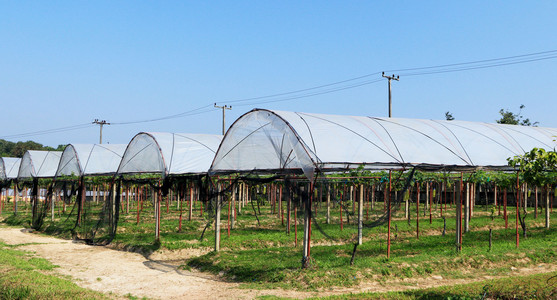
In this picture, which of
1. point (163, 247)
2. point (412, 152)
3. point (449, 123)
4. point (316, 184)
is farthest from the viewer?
point (449, 123)

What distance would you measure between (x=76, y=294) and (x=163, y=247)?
25.8 ft

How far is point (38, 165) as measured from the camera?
35750 millimetres

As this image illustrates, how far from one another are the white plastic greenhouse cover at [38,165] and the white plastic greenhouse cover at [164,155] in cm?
1550

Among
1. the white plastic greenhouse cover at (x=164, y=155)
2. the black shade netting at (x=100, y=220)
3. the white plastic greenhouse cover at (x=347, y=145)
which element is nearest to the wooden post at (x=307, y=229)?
the white plastic greenhouse cover at (x=347, y=145)

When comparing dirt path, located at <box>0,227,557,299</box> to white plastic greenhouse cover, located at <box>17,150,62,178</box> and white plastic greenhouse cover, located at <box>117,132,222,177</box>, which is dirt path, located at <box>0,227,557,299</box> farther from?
white plastic greenhouse cover, located at <box>17,150,62,178</box>

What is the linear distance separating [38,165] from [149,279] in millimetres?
25888

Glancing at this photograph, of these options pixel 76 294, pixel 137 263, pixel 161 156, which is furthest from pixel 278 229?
pixel 76 294

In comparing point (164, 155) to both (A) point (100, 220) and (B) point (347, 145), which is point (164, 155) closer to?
Result: (A) point (100, 220)

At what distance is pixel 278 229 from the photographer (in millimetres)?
22812

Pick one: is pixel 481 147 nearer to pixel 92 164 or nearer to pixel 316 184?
pixel 316 184

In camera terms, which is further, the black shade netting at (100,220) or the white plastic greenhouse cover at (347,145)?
the black shade netting at (100,220)

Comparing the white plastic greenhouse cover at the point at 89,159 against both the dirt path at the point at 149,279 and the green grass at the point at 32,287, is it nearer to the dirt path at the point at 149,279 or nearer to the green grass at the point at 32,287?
the dirt path at the point at 149,279

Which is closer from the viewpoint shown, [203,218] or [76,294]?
[76,294]

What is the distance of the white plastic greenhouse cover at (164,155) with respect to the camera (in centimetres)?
2170
